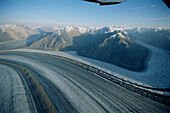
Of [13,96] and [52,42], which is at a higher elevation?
[52,42]

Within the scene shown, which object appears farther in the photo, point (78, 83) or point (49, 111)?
point (78, 83)

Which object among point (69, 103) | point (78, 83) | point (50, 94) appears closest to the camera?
point (69, 103)

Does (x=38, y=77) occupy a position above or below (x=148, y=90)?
above

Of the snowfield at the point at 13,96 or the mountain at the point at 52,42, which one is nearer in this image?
the snowfield at the point at 13,96

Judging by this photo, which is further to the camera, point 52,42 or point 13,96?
point 52,42

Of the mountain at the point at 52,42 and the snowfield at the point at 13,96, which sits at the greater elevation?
the mountain at the point at 52,42

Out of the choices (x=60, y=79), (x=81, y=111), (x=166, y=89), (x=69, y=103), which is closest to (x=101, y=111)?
(x=81, y=111)

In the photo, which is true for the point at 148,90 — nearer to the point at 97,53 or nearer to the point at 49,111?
Answer: the point at 49,111

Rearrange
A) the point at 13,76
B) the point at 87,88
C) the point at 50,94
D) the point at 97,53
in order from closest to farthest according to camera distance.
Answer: the point at 50,94 < the point at 87,88 < the point at 13,76 < the point at 97,53

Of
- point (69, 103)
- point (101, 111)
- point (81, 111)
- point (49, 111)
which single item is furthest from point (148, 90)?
point (49, 111)

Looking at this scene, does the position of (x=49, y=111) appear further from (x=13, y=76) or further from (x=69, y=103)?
(x=13, y=76)
